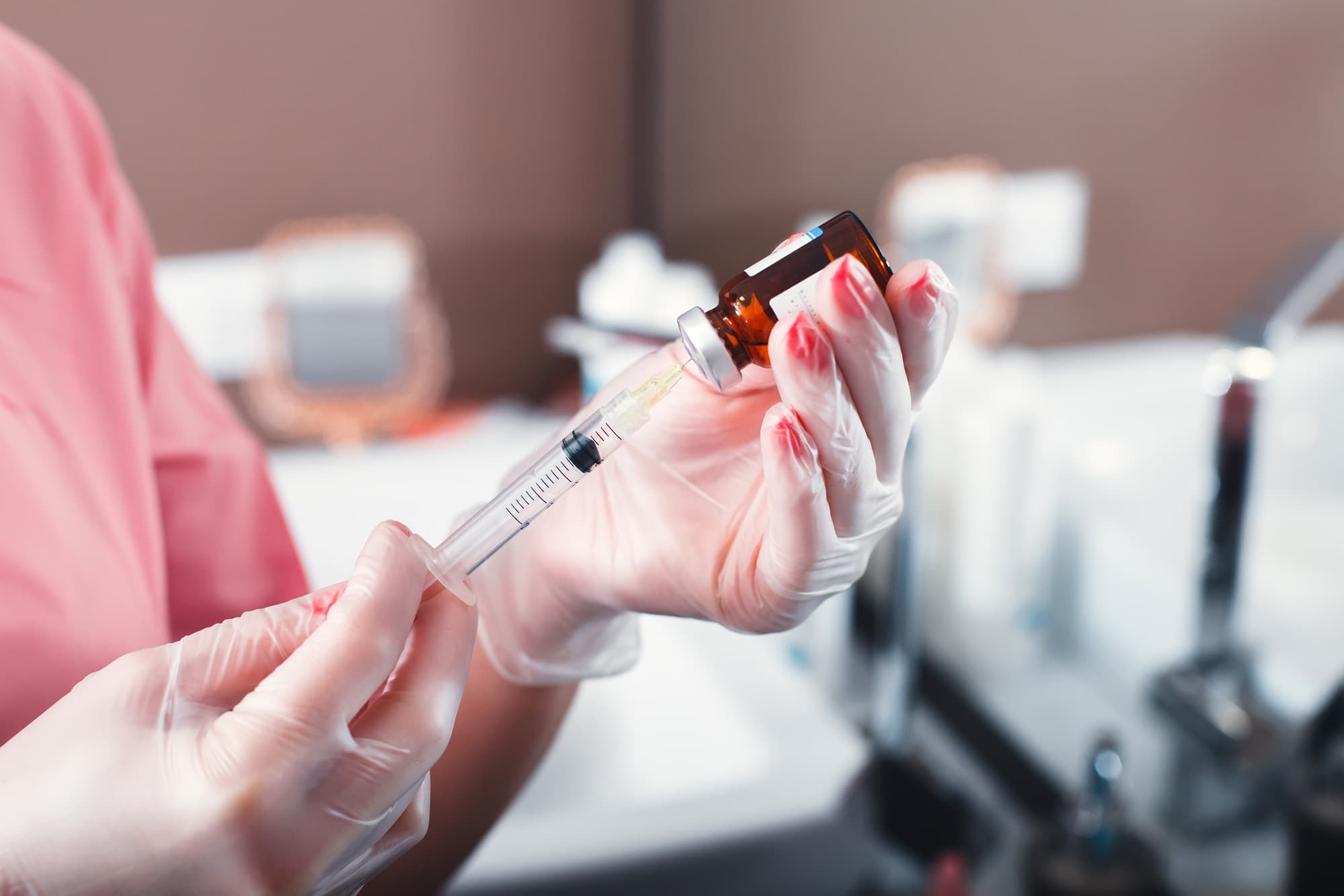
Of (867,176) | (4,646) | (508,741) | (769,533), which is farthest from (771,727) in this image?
(867,176)

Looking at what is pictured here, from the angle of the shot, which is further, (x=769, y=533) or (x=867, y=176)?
(x=867, y=176)

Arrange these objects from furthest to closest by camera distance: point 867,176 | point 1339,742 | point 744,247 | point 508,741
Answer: point 744,247
point 867,176
point 1339,742
point 508,741

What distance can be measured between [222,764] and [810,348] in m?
0.23

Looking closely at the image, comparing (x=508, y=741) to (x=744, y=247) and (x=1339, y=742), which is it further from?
(x=744, y=247)

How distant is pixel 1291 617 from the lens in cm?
72

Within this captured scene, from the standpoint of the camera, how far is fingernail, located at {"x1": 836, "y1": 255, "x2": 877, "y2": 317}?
1.10ft

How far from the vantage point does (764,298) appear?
39cm

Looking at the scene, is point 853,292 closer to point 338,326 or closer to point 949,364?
point 949,364

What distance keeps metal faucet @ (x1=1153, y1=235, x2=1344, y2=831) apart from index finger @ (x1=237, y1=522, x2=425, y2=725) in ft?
1.91

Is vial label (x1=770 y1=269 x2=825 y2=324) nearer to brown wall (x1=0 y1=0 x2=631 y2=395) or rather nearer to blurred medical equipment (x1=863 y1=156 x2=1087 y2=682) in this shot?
blurred medical equipment (x1=863 y1=156 x2=1087 y2=682)

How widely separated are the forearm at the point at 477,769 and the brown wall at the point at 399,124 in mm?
900

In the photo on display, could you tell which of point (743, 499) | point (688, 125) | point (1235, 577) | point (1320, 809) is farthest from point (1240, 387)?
point (688, 125)

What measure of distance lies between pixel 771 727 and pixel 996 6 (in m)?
0.67

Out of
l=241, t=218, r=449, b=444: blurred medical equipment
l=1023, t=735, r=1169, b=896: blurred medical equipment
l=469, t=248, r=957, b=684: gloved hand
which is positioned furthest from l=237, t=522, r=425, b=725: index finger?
l=241, t=218, r=449, b=444: blurred medical equipment
